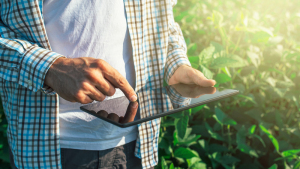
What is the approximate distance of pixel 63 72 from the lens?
0.50 m

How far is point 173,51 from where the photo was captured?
80 cm

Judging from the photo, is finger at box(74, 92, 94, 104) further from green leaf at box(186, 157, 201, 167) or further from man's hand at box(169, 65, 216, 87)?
green leaf at box(186, 157, 201, 167)

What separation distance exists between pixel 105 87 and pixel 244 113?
85 centimetres

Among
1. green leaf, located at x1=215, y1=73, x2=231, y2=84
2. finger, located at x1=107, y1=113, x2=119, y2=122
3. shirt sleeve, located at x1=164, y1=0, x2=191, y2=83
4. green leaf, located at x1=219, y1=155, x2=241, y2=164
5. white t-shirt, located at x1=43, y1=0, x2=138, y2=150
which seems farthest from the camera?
green leaf, located at x1=219, y1=155, x2=241, y2=164

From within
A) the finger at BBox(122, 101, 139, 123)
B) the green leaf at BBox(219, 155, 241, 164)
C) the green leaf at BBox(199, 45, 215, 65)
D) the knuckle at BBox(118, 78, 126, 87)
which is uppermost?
the knuckle at BBox(118, 78, 126, 87)

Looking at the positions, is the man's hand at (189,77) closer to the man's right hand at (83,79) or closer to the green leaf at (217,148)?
the man's right hand at (83,79)

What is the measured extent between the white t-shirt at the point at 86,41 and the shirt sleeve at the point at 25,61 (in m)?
0.08

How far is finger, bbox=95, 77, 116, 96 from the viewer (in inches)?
19.2

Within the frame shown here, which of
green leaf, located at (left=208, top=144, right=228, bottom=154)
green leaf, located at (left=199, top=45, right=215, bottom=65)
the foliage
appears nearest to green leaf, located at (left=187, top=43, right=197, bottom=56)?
the foliage

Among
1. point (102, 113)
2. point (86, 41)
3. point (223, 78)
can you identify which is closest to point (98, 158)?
point (102, 113)

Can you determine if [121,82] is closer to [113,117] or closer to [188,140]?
[113,117]

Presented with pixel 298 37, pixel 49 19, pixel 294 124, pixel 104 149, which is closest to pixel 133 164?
pixel 104 149

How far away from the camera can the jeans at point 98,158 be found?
0.66m

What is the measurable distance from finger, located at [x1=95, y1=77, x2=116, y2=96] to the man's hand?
26 centimetres
